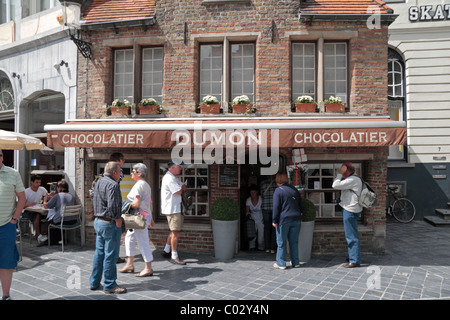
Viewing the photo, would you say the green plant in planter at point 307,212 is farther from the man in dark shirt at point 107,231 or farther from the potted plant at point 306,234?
the man in dark shirt at point 107,231

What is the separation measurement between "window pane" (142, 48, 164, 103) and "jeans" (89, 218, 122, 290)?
4.26 m

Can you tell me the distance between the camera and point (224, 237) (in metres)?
7.02

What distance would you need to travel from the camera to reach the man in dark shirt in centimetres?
493

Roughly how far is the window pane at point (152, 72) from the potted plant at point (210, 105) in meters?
1.32

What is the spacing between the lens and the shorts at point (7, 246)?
445cm

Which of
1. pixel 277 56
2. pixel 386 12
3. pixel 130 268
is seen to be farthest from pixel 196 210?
pixel 386 12

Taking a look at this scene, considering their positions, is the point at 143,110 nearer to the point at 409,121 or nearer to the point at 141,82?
the point at 141,82

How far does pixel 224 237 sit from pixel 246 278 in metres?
1.38

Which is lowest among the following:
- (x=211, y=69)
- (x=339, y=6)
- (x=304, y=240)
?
(x=304, y=240)

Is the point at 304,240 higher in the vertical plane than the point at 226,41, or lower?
lower

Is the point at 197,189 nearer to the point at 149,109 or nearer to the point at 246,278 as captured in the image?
the point at 149,109

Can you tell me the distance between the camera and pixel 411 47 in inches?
495

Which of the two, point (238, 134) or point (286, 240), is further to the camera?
point (238, 134)

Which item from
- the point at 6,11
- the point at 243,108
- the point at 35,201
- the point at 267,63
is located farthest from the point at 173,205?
the point at 6,11
